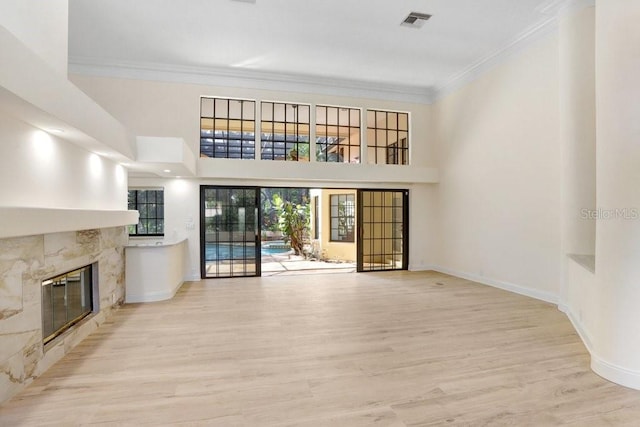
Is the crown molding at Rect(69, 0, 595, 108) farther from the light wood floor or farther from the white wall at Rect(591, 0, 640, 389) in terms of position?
the light wood floor

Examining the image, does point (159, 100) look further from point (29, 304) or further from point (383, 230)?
point (383, 230)

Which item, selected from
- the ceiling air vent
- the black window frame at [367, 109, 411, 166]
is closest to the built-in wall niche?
the ceiling air vent

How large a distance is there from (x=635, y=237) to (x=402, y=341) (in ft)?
7.39

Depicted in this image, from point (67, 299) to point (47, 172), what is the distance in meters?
1.53

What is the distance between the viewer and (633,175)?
8.79ft

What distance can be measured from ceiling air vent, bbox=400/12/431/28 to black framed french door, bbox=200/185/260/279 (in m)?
4.30

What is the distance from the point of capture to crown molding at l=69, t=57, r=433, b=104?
6.43m

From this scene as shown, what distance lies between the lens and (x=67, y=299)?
3775 mm

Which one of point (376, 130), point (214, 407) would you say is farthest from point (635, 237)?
point (376, 130)

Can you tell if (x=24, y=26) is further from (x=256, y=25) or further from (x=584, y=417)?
(x=584, y=417)

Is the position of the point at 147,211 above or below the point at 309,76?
below

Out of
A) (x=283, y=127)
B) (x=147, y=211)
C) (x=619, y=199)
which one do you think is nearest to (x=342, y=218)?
(x=283, y=127)

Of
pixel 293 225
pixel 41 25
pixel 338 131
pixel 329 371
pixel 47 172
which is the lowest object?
pixel 329 371

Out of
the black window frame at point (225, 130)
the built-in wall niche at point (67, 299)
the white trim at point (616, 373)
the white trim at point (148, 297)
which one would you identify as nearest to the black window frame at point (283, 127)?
the black window frame at point (225, 130)
